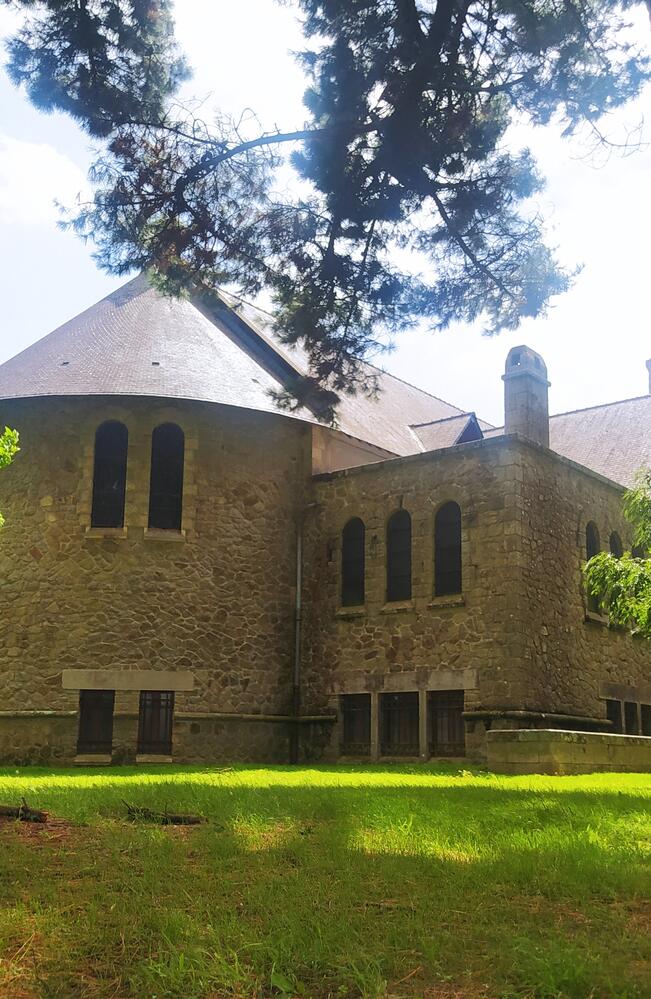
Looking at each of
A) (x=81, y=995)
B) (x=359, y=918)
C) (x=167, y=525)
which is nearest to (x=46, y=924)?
(x=81, y=995)

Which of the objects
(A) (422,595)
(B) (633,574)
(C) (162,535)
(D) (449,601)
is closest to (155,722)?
(C) (162,535)

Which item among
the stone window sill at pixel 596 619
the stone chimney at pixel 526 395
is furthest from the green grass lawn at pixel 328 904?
the stone chimney at pixel 526 395

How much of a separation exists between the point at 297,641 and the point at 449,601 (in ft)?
11.6

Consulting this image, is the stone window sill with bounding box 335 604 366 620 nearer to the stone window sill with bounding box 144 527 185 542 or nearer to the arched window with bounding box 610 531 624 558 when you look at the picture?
the stone window sill with bounding box 144 527 185 542

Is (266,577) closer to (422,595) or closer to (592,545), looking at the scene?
(422,595)

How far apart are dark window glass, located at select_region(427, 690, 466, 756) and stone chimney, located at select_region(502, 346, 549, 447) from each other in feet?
17.1

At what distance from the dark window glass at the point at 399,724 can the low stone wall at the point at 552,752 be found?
14.0 feet

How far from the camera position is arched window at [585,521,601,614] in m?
19.4

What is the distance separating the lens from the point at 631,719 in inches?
801

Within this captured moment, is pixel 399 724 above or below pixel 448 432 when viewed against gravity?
below

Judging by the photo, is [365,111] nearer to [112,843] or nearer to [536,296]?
[536,296]

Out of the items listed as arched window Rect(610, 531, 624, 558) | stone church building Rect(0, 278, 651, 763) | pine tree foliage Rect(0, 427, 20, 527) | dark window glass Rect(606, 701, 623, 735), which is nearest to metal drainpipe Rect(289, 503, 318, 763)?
stone church building Rect(0, 278, 651, 763)

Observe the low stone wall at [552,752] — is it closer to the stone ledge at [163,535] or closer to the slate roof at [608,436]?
the stone ledge at [163,535]

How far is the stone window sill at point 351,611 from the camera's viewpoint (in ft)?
62.6
